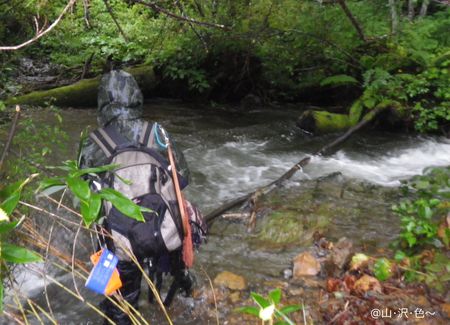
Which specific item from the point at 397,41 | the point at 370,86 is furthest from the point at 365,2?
the point at 370,86

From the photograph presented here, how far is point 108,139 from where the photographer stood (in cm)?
293

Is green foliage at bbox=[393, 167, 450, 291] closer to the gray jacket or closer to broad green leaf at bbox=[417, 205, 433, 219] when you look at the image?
broad green leaf at bbox=[417, 205, 433, 219]

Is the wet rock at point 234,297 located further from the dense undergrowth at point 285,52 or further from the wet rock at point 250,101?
the wet rock at point 250,101

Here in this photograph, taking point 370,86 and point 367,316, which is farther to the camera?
point 370,86

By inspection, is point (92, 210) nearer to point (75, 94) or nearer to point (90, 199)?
point (90, 199)

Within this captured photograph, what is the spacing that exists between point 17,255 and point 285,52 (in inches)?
349

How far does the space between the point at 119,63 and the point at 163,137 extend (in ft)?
26.1

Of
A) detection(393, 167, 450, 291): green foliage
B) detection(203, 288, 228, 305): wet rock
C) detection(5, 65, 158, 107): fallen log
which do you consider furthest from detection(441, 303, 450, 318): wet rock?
detection(5, 65, 158, 107): fallen log

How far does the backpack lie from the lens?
273 cm

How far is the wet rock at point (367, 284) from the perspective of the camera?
3.46m

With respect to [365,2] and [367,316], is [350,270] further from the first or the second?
[365,2]

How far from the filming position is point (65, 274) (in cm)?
399

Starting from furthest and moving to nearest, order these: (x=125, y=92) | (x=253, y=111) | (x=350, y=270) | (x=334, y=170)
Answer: (x=253, y=111) → (x=334, y=170) → (x=350, y=270) → (x=125, y=92)

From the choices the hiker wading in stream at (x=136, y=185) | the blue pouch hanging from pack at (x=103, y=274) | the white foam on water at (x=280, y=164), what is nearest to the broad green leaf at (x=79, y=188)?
the blue pouch hanging from pack at (x=103, y=274)
